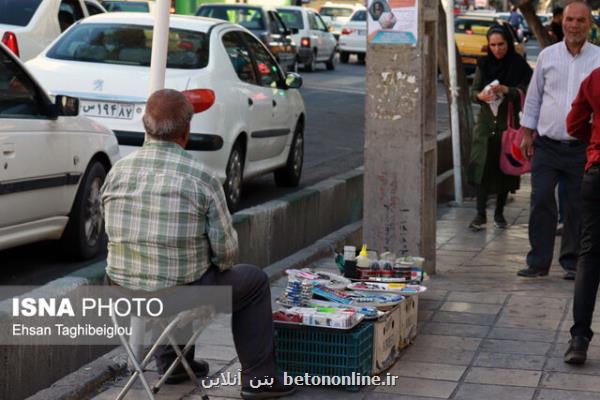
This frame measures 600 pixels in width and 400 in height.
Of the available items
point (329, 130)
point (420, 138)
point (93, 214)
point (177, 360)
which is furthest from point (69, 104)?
point (329, 130)

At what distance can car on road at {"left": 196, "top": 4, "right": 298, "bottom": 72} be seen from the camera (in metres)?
28.3

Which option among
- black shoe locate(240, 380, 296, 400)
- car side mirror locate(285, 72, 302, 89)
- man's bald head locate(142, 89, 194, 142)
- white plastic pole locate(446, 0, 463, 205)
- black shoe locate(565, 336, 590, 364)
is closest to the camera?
man's bald head locate(142, 89, 194, 142)

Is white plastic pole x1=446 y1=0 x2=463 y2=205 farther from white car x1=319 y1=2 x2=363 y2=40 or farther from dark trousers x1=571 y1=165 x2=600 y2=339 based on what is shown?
white car x1=319 y1=2 x2=363 y2=40

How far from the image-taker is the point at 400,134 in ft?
28.7

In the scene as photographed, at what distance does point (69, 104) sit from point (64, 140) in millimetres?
255

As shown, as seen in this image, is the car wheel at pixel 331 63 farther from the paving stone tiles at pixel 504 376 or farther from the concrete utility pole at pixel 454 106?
the paving stone tiles at pixel 504 376

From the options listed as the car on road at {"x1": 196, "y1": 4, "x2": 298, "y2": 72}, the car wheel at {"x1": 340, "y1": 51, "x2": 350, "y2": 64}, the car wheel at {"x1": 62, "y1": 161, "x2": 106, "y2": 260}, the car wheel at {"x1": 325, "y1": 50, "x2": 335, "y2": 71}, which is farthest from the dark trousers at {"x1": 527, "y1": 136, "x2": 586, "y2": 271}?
the car wheel at {"x1": 340, "y1": 51, "x2": 350, "y2": 64}

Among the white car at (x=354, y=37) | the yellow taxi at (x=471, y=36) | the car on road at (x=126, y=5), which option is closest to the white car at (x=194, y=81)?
the car on road at (x=126, y=5)

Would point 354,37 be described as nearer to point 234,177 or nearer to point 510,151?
point 234,177

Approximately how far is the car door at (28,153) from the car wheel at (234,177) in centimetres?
264

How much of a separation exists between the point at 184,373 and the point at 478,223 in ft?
18.9

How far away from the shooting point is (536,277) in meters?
8.95

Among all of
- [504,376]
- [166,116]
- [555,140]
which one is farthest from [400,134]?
[166,116]

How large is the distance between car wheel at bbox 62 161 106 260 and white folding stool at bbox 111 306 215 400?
331 cm
